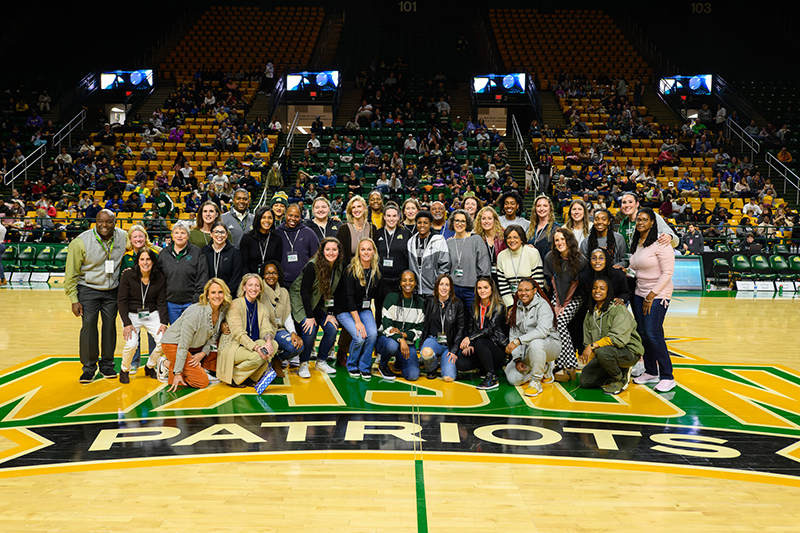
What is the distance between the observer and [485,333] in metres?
6.21

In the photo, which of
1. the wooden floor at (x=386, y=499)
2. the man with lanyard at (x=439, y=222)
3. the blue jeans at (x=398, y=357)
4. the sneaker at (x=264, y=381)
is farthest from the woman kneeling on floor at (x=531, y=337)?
the sneaker at (x=264, y=381)

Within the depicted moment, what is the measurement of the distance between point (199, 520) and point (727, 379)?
5.30 metres

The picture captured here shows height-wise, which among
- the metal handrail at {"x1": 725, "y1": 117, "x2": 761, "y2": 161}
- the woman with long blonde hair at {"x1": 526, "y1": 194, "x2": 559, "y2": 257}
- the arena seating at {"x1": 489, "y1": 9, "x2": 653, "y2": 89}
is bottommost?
the woman with long blonde hair at {"x1": 526, "y1": 194, "x2": 559, "y2": 257}

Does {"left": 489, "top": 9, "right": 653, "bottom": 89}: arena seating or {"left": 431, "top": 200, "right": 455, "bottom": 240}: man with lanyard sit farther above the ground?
{"left": 489, "top": 9, "right": 653, "bottom": 89}: arena seating

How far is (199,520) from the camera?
3432mm

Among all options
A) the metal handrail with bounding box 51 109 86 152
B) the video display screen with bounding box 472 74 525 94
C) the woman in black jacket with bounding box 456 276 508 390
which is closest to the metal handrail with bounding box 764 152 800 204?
the video display screen with bounding box 472 74 525 94

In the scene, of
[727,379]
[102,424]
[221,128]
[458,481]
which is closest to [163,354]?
[102,424]

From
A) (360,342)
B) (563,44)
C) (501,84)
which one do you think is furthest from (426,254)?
→ (563,44)

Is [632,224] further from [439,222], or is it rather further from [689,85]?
[689,85]

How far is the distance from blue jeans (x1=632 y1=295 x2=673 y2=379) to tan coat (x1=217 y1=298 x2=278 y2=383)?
3.41 metres

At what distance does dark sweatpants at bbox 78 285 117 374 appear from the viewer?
6109 millimetres

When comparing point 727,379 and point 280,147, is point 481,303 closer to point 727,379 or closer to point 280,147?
point 727,379

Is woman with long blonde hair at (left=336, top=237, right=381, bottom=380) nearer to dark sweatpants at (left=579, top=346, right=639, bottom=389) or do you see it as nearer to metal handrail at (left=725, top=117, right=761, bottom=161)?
dark sweatpants at (left=579, top=346, right=639, bottom=389)

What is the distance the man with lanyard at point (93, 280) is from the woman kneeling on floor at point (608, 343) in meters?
4.45
